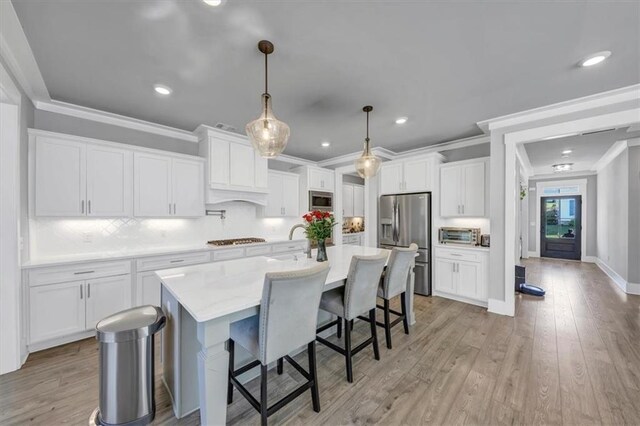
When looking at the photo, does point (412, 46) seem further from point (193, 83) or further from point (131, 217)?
point (131, 217)

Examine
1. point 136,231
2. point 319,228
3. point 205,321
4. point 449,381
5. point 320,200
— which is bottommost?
point 449,381

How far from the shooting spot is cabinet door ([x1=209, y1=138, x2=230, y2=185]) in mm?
3863

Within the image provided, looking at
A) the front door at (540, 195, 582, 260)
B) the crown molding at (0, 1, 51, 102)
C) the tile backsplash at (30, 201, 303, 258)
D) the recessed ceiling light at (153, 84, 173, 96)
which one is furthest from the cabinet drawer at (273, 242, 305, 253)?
the front door at (540, 195, 582, 260)

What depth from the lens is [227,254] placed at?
12.9 ft

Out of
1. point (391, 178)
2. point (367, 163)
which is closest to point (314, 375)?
point (367, 163)

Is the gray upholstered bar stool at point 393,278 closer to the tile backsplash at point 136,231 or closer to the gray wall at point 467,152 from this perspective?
the gray wall at point 467,152

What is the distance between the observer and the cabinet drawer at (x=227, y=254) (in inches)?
150

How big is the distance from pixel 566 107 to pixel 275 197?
438 centimetres

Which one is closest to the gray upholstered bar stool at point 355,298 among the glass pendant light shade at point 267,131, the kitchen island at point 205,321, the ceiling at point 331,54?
the kitchen island at point 205,321

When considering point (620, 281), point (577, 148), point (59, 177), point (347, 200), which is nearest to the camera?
point (59, 177)

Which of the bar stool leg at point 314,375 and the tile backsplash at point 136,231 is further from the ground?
the tile backsplash at point 136,231

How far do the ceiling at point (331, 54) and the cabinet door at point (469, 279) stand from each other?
2204mm

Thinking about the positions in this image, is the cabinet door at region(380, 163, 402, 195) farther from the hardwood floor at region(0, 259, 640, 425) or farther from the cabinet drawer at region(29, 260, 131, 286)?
the cabinet drawer at region(29, 260, 131, 286)

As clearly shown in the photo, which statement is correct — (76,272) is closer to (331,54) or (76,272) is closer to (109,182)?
(109,182)
